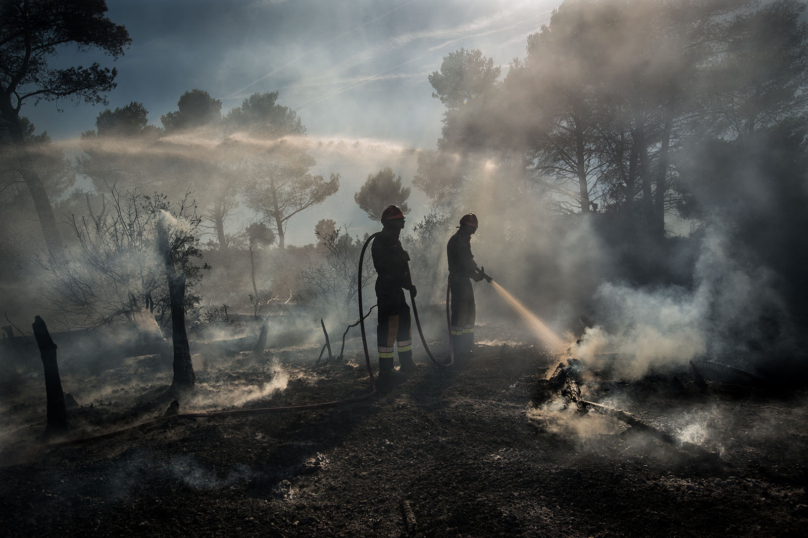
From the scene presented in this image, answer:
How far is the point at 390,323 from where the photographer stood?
545cm

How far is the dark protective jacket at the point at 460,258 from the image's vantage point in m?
6.65

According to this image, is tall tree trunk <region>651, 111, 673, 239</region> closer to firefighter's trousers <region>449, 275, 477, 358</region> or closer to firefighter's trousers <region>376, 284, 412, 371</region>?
firefighter's trousers <region>449, 275, 477, 358</region>

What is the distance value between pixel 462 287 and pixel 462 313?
1.49ft

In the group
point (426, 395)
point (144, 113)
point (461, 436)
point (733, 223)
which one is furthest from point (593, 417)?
point (144, 113)

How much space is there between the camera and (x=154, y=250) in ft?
26.5

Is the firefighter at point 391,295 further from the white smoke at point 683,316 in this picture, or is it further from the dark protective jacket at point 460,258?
the white smoke at point 683,316

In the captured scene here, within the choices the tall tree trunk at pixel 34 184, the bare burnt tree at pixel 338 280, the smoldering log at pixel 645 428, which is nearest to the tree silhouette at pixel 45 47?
the tall tree trunk at pixel 34 184

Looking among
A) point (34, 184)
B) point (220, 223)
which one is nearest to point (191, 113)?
point (220, 223)

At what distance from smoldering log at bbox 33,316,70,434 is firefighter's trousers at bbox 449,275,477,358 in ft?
16.7

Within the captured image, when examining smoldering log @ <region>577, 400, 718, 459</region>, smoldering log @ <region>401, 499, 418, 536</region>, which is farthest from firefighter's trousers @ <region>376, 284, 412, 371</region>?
smoldering log @ <region>401, 499, 418, 536</region>

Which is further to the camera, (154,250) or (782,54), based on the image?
(782,54)

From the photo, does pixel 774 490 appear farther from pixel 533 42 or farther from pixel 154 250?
pixel 533 42

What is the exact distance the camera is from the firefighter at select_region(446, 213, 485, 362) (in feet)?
21.6

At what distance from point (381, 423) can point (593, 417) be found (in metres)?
2.08
